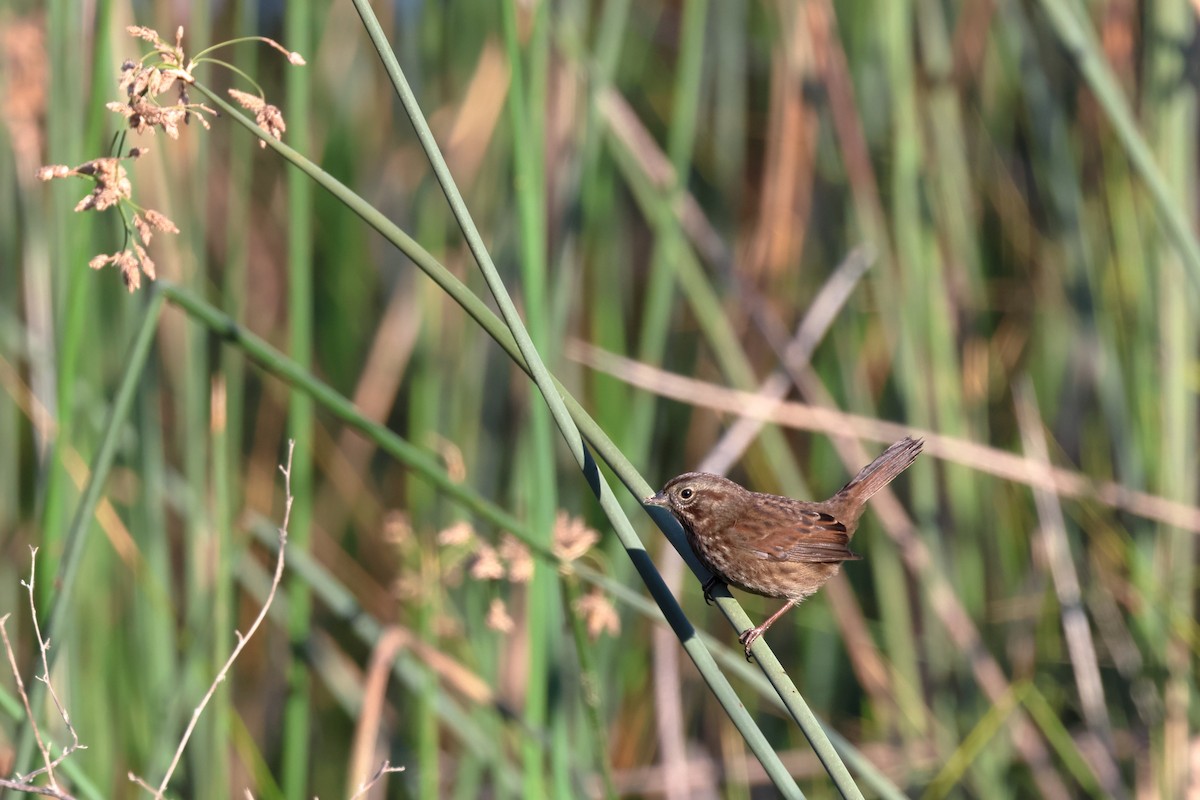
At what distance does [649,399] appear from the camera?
3.19 m

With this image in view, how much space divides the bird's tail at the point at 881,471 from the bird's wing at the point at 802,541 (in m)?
0.08

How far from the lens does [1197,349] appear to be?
3.22 metres

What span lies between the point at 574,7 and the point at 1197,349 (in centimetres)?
184

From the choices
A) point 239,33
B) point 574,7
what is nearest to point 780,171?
point 574,7

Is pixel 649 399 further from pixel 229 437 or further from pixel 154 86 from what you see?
pixel 154 86

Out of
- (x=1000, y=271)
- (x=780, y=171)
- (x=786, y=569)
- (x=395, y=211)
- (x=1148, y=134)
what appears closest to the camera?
(x=786, y=569)

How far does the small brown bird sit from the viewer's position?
6.90 ft

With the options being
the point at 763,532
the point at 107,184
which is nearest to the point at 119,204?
the point at 107,184

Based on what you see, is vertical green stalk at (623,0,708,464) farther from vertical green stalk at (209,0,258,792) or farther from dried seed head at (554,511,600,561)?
vertical green stalk at (209,0,258,792)

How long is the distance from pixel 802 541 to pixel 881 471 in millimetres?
251

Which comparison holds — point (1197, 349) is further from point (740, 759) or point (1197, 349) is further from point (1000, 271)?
point (740, 759)

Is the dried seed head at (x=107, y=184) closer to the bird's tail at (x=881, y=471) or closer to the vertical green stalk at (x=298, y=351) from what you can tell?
the vertical green stalk at (x=298, y=351)

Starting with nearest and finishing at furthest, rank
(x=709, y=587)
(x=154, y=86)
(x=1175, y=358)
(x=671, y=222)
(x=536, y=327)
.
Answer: (x=154, y=86) → (x=709, y=587) → (x=536, y=327) → (x=1175, y=358) → (x=671, y=222)

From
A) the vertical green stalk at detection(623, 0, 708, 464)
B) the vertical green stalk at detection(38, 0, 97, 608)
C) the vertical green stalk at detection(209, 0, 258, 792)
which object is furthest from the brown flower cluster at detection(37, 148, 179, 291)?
the vertical green stalk at detection(623, 0, 708, 464)
